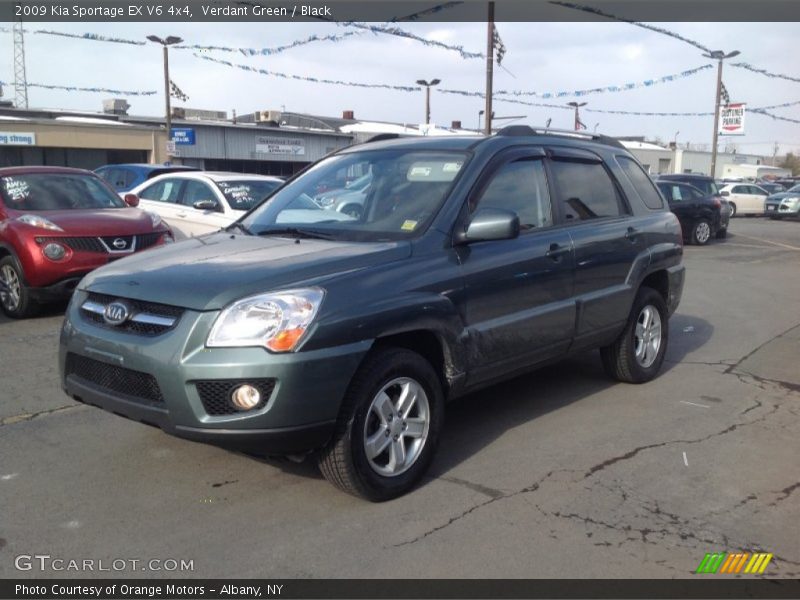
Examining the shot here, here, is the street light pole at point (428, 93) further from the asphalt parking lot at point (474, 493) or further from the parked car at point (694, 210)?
the asphalt parking lot at point (474, 493)

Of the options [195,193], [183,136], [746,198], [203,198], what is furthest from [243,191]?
[746,198]

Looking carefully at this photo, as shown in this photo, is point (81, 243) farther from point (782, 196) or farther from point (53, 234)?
point (782, 196)

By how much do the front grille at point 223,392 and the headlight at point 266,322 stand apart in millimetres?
160

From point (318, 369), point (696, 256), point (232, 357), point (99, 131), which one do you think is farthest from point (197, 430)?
point (99, 131)

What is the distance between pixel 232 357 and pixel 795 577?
8.44 feet

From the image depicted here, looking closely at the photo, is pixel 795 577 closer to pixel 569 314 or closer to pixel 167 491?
pixel 569 314

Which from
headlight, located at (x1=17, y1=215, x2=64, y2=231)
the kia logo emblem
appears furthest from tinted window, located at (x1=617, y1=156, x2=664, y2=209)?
headlight, located at (x1=17, y1=215, x2=64, y2=231)

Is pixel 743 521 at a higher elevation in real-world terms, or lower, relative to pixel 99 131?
lower

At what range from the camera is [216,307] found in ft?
10.9

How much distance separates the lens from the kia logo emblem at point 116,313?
3.56m

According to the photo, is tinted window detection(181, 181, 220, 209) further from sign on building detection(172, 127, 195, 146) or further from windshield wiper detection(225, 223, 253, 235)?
sign on building detection(172, 127, 195, 146)

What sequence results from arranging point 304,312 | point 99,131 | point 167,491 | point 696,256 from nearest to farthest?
point 304,312 < point 167,491 < point 696,256 < point 99,131

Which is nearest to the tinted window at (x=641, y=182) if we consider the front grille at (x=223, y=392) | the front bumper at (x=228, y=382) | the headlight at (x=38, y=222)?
the front bumper at (x=228, y=382)

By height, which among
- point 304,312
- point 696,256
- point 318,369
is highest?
point 304,312
